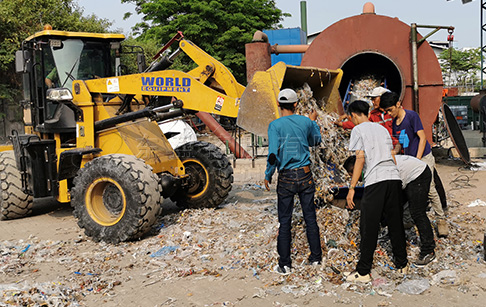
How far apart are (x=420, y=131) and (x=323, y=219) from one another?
1429mm

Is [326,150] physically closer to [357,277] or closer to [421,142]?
[421,142]

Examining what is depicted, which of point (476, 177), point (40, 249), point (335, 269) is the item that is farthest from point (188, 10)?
point (335, 269)

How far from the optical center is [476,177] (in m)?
9.19

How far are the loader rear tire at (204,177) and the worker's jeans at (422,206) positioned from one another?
315cm

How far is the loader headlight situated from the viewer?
6.43 m

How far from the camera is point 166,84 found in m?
6.12

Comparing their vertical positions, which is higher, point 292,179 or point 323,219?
point 292,179

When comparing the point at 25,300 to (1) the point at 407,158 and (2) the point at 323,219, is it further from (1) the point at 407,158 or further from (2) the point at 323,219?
(1) the point at 407,158

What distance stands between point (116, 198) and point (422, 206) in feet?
11.8

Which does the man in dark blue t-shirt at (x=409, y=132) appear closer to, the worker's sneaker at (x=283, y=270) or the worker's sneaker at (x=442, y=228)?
the worker's sneaker at (x=442, y=228)

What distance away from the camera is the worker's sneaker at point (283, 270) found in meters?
4.49

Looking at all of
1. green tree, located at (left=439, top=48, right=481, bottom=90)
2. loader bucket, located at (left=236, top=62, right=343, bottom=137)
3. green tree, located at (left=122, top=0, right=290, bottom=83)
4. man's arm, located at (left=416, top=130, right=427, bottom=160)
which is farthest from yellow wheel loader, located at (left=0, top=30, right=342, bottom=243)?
green tree, located at (left=439, top=48, right=481, bottom=90)

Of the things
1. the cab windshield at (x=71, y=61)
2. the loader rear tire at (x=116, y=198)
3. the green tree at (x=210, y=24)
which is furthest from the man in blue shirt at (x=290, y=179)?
the green tree at (x=210, y=24)

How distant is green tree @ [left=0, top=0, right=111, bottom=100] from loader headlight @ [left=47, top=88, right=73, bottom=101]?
12714mm
